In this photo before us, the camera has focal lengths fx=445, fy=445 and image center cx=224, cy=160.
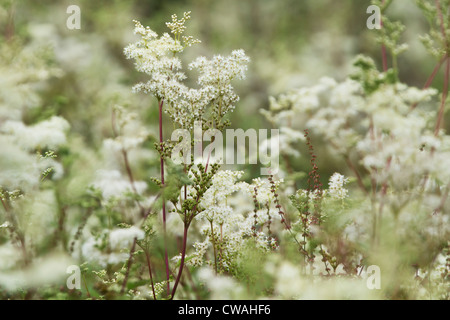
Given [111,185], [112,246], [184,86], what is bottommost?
[112,246]

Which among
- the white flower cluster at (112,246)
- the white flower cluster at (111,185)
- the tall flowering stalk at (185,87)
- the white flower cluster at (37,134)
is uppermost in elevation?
the tall flowering stalk at (185,87)

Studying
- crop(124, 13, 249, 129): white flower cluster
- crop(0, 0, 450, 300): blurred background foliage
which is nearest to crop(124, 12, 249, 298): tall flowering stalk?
crop(124, 13, 249, 129): white flower cluster

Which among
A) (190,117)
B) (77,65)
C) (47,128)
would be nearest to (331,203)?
(190,117)

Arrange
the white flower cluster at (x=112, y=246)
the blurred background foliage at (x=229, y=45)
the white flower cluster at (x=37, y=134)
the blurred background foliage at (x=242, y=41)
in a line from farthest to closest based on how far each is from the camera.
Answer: the blurred background foliage at (x=242, y=41) → the blurred background foliage at (x=229, y=45) → the white flower cluster at (x=37, y=134) → the white flower cluster at (x=112, y=246)

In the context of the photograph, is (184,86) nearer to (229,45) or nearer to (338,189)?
(338,189)

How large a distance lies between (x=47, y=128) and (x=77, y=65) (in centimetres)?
97

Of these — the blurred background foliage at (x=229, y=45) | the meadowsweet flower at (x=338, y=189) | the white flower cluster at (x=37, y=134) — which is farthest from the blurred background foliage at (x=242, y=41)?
the meadowsweet flower at (x=338, y=189)

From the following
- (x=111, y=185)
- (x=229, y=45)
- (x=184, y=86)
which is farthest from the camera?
(x=229, y=45)

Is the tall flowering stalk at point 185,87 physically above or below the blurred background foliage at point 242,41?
below

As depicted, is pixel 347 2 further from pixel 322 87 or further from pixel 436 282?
pixel 436 282

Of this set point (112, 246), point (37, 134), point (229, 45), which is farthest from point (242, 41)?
point (112, 246)

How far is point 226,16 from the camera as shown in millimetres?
2545

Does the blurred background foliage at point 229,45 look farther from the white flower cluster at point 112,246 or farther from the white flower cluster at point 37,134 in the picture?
the white flower cluster at point 112,246

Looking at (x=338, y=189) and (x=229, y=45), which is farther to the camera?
(x=229, y=45)
